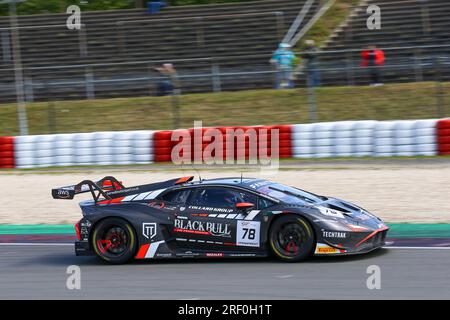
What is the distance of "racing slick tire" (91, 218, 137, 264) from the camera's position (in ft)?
32.9

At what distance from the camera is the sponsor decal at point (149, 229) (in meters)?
9.93

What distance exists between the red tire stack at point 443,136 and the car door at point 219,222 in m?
9.05

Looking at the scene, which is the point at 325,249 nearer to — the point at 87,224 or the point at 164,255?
the point at 164,255

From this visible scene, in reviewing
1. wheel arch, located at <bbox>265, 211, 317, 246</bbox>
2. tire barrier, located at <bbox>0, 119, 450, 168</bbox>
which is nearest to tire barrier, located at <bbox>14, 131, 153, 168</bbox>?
tire barrier, located at <bbox>0, 119, 450, 168</bbox>

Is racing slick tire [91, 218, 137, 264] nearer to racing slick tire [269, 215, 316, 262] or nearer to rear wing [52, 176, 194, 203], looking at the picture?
rear wing [52, 176, 194, 203]

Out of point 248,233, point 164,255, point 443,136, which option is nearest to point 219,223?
point 248,233

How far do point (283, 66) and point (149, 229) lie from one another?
43.4ft

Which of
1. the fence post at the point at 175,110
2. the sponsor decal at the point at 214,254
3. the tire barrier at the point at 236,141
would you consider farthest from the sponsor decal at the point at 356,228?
the fence post at the point at 175,110

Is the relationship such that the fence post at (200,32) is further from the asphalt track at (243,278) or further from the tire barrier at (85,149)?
the asphalt track at (243,278)

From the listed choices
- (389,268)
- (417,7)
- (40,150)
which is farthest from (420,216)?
(417,7)

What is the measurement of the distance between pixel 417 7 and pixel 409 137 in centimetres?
952

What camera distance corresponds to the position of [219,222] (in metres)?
9.66
